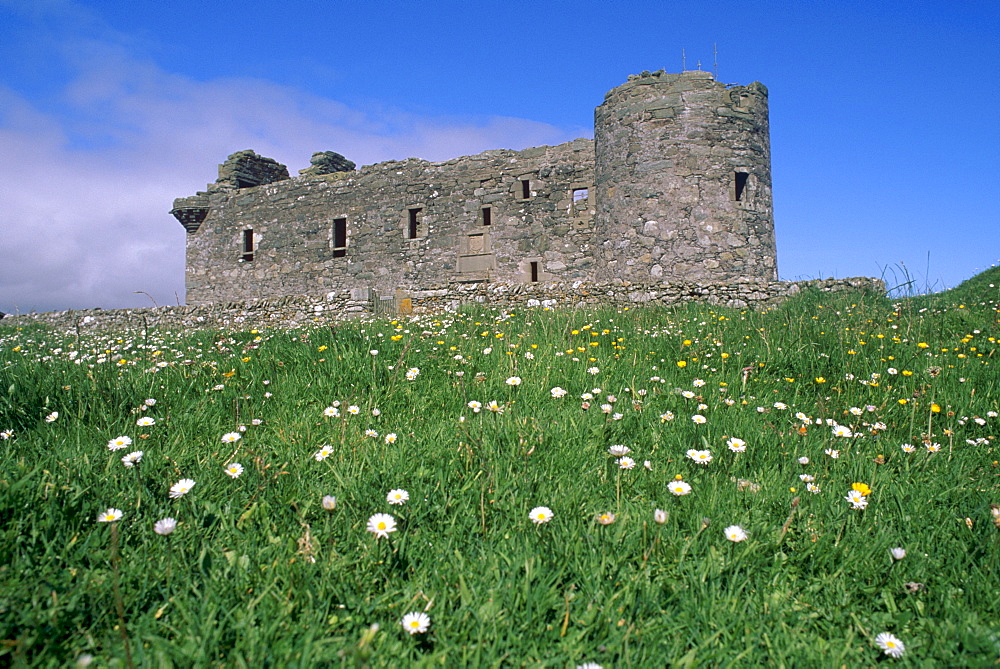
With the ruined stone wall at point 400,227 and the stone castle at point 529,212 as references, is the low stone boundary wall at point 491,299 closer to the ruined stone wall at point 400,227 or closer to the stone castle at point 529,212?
the stone castle at point 529,212

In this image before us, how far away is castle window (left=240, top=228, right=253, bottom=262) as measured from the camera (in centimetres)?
2008

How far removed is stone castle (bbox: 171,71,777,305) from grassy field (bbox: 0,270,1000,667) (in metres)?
7.76

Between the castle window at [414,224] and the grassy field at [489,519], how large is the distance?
13.8m

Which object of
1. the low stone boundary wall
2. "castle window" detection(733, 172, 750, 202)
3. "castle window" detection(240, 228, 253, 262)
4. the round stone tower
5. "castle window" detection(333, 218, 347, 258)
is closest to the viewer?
the low stone boundary wall

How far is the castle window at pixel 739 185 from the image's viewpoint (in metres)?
13.1

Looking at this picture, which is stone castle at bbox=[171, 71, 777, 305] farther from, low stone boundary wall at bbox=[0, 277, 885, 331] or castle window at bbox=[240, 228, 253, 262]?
low stone boundary wall at bbox=[0, 277, 885, 331]

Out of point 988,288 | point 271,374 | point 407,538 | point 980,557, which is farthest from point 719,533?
point 988,288

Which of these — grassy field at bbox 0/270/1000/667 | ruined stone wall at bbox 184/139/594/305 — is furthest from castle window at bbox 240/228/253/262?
grassy field at bbox 0/270/1000/667

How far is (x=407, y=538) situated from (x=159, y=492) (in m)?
1.12

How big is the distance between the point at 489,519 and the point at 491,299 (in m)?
8.70

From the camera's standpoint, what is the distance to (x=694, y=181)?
12992 millimetres

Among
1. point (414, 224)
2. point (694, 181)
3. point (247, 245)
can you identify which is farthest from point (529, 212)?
point (247, 245)

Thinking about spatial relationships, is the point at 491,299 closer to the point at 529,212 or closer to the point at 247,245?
the point at 529,212

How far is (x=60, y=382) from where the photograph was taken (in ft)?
12.4
